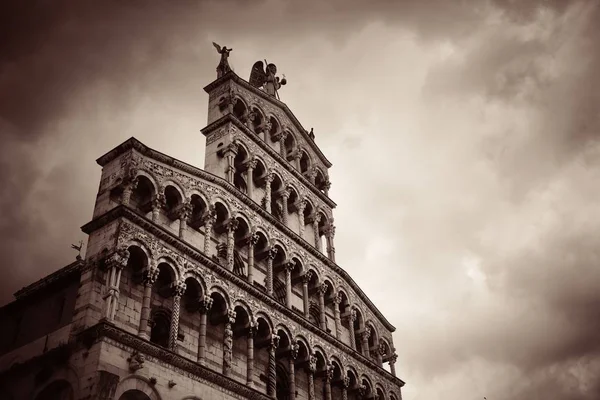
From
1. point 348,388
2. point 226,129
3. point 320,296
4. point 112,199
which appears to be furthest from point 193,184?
point 348,388

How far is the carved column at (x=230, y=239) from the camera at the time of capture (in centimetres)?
2474

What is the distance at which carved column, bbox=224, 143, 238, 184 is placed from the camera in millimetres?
28098

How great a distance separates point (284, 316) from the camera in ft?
86.1

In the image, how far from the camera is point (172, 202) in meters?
24.2

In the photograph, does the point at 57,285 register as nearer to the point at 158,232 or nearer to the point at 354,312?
the point at 158,232

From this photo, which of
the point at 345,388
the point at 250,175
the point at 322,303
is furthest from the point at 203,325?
the point at 345,388

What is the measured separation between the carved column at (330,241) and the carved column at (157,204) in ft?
44.8

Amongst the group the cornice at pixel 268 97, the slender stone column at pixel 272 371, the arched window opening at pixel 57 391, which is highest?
the cornice at pixel 268 97

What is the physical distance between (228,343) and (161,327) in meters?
2.62

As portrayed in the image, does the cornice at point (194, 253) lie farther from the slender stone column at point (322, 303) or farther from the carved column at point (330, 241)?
the carved column at point (330, 241)

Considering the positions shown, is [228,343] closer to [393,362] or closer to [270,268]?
[270,268]

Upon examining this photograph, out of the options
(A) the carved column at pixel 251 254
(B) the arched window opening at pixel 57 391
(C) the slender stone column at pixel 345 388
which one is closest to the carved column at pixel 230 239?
(A) the carved column at pixel 251 254

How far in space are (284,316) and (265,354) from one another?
1851 millimetres

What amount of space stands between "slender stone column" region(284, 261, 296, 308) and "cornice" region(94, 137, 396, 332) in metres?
1.63
